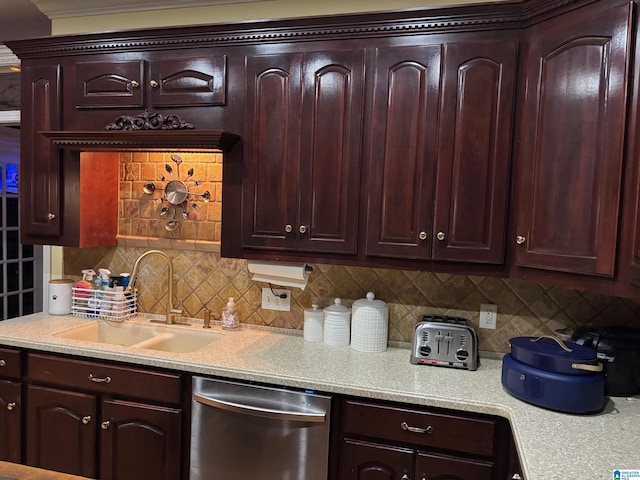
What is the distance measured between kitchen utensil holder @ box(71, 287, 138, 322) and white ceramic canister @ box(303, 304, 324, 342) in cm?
106

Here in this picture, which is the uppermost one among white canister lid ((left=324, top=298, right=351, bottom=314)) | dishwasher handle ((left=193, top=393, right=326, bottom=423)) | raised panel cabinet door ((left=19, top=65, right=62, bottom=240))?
raised panel cabinet door ((left=19, top=65, right=62, bottom=240))

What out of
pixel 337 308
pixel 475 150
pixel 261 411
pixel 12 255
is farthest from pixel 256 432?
pixel 12 255

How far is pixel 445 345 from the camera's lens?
216cm

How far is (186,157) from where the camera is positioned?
2.73 meters

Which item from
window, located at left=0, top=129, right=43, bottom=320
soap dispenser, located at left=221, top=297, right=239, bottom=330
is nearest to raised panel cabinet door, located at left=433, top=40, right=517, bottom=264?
soap dispenser, located at left=221, top=297, right=239, bottom=330

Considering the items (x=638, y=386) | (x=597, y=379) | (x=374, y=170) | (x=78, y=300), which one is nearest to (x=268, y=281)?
(x=374, y=170)

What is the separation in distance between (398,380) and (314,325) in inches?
24.0

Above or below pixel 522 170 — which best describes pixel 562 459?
below

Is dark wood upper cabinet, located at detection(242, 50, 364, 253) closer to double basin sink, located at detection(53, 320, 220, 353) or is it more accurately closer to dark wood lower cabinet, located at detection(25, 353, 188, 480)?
double basin sink, located at detection(53, 320, 220, 353)

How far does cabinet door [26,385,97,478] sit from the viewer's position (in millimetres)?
2277

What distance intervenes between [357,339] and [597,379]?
3.32 feet

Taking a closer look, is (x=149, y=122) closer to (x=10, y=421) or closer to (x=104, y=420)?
(x=104, y=420)

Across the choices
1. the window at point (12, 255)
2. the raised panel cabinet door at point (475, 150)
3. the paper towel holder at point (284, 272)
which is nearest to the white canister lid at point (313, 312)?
the paper towel holder at point (284, 272)

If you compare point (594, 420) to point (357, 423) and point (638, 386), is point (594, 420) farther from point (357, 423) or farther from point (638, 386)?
point (357, 423)
